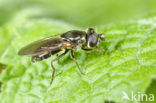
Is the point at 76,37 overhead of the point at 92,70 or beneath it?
overhead

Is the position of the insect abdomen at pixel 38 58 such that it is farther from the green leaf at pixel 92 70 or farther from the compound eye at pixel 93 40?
the compound eye at pixel 93 40

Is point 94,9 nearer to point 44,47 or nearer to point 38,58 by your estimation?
point 44,47

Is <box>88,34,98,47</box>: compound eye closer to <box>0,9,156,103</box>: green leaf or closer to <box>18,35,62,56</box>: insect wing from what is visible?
<box>0,9,156,103</box>: green leaf

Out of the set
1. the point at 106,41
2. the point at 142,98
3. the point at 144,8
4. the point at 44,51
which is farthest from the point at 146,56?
the point at 144,8

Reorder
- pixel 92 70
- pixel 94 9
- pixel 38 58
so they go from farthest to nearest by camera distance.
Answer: pixel 94 9 → pixel 38 58 → pixel 92 70

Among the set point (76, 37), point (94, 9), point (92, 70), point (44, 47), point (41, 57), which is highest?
point (94, 9)

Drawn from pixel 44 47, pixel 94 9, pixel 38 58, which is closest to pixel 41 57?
pixel 38 58

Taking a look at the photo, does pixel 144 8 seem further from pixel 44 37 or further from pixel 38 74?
pixel 38 74
